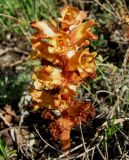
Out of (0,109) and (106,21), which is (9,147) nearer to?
(0,109)

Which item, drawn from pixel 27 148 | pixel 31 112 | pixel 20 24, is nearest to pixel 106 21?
pixel 20 24

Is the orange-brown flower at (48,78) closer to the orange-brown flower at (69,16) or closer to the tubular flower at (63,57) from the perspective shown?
the tubular flower at (63,57)

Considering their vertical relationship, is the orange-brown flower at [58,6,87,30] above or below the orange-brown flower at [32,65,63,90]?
above

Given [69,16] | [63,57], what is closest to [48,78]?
[63,57]

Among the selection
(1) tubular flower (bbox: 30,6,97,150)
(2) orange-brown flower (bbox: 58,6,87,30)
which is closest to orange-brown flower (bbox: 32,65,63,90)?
(1) tubular flower (bbox: 30,6,97,150)

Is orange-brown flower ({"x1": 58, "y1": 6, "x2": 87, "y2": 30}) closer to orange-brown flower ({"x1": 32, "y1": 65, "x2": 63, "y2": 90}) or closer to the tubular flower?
the tubular flower

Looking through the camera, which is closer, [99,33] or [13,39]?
[99,33]

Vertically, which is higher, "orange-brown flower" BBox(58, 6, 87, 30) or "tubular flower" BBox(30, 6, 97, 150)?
"orange-brown flower" BBox(58, 6, 87, 30)

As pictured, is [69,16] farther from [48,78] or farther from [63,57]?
[48,78]

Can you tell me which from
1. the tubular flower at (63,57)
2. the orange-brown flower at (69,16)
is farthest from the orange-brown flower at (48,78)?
the orange-brown flower at (69,16)
